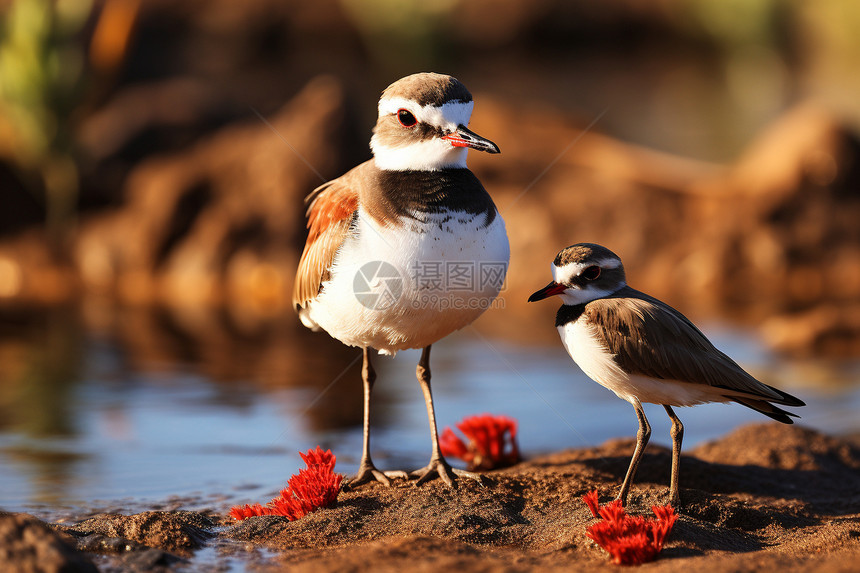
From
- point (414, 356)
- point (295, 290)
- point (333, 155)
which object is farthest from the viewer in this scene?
point (333, 155)

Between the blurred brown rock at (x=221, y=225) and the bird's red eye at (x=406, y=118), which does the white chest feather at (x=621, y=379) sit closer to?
the bird's red eye at (x=406, y=118)

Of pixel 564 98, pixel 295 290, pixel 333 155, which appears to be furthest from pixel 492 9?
pixel 295 290

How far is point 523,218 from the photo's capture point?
18156mm

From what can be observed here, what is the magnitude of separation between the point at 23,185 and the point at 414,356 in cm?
1158

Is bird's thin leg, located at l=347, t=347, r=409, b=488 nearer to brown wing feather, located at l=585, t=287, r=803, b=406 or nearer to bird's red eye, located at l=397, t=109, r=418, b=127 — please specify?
bird's red eye, located at l=397, t=109, r=418, b=127

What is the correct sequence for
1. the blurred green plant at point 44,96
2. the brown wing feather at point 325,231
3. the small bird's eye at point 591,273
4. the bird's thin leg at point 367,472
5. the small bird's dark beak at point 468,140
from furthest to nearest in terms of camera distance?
the blurred green plant at point 44,96, the bird's thin leg at point 367,472, the brown wing feather at point 325,231, the small bird's eye at point 591,273, the small bird's dark beak at point 468,140

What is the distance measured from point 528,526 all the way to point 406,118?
298 centimetres

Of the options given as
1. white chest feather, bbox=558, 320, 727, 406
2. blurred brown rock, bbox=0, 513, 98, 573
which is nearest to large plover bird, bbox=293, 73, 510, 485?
white chest feather, bbox=558, 320, 727, 406

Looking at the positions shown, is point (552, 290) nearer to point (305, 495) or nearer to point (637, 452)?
point (637, 452)

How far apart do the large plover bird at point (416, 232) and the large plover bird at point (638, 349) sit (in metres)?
0.56

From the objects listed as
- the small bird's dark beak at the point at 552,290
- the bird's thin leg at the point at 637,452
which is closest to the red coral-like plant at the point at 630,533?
the bird's thin leg at the point at 637,452

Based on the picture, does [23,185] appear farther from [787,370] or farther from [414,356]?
[787,370]

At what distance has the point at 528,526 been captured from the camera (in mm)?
6371

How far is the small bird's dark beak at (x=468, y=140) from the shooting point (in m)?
6.39
